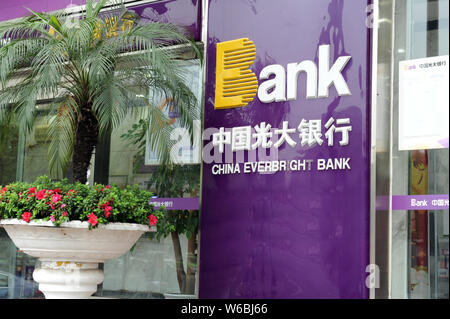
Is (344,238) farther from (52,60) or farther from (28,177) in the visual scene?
(28,177)

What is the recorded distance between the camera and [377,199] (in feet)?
19.7

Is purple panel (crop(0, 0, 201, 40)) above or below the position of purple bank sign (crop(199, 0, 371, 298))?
above

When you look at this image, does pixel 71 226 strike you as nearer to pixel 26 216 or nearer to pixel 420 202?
pixel 26 216

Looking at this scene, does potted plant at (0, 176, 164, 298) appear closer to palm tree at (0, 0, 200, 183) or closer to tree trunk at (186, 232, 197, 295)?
palm tree at (0, 0, 200, 183)

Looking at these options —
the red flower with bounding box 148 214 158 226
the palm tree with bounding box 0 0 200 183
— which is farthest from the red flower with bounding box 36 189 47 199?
the red flower with bounding box 148 214 158 226

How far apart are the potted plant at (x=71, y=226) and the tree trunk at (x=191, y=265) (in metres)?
1.08

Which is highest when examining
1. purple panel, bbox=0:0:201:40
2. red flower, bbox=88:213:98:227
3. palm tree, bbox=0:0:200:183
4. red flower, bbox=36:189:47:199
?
purple panel, bbox=0:0:201:40

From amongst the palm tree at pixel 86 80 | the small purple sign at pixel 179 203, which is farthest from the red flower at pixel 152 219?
the small purple sign at pixel 179 203

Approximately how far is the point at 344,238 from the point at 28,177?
455cm

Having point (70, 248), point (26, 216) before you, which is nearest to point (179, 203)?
point (70, 248)

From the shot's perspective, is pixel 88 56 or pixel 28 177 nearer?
pixel 88 56

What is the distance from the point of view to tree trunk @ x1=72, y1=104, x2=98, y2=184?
6.43 meters

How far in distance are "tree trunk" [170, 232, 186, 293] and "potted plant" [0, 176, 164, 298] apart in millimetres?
1152
